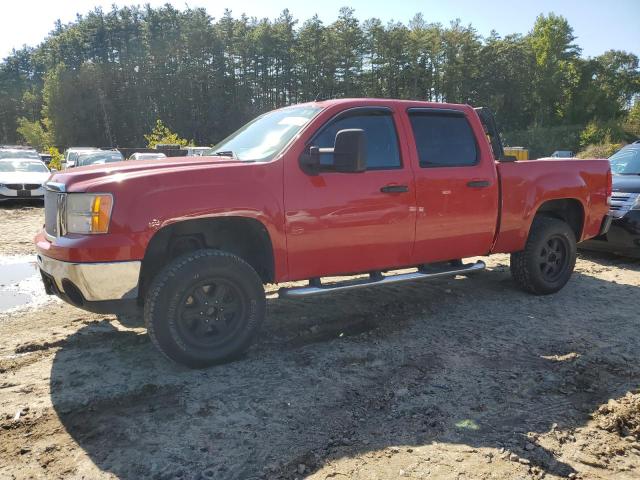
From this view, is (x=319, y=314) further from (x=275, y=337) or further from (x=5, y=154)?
(x=5, y=154)

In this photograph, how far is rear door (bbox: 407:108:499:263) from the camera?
460 cm

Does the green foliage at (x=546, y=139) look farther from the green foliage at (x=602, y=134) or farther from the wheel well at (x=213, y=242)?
the wheel well at (x=213, y=242)

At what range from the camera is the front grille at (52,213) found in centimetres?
365

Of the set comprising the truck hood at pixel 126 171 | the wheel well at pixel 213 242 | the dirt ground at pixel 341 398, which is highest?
the truck hood at pixel 126 171

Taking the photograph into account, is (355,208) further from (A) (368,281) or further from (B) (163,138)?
(B) (163,138)

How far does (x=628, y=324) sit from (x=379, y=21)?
7469 cm

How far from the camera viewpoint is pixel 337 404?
10.5 ft

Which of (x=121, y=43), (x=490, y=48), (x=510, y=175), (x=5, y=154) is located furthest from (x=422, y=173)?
(x=121, y=43)

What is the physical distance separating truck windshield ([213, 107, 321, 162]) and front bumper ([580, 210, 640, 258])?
4.99 meters

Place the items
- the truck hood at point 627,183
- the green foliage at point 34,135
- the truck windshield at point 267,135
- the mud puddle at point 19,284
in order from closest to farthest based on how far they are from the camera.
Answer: the truck windshield at point 267,135
the mud puddle at point 19,284
the truck hood at point 627,183
the green foliage at point 34,135

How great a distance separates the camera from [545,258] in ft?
18.6

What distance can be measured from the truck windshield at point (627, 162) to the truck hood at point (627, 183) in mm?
307

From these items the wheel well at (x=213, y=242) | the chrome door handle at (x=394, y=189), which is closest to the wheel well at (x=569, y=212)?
the chrome door handle at (x=394, y=189)

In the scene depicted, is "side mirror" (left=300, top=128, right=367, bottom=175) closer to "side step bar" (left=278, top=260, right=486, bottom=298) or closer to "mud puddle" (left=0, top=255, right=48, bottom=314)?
"side step bar" (left=278, top=260, right=486, bottom=298)
